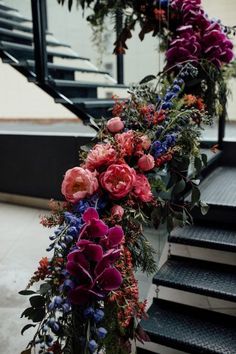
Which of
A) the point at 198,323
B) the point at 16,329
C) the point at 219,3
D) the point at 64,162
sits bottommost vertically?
the point at 16,329

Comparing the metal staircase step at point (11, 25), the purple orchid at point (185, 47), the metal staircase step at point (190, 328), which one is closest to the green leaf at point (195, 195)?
the metal staircase step at point (190, 328)

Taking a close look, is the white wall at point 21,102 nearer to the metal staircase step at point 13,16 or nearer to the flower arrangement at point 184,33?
the metal staircase step at point 13,16

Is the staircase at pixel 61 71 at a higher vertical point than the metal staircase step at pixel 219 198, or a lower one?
higher

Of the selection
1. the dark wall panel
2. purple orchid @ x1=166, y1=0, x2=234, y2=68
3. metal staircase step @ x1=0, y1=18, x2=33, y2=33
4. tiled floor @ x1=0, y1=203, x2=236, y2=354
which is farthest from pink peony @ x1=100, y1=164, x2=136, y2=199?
metal staircase step @ x1=0, y1=18, x2=33, y2=33

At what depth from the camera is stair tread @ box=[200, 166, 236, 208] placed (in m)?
2.10

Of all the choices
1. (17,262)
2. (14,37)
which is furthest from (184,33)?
(17,262)

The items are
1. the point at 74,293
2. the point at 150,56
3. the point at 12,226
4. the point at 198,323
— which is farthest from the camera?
the point at 12,226

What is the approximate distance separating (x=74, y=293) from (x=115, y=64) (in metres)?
3.09

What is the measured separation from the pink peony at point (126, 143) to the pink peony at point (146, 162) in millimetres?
46

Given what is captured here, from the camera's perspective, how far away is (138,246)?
1.11m

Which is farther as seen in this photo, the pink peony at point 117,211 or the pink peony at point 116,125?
the pink peony at point 116,125

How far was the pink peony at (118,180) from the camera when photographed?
97 cm

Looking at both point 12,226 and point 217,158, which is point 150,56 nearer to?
point 217,158

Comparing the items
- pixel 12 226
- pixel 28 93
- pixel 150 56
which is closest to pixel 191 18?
pixel 150 56
